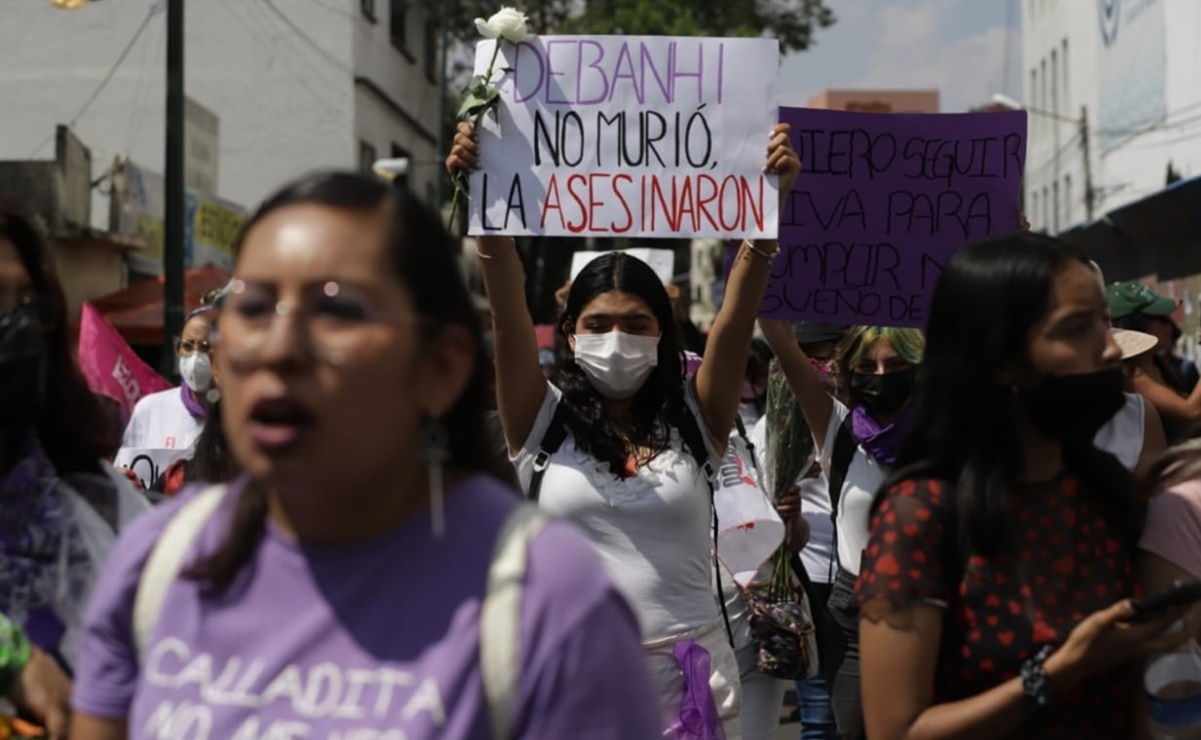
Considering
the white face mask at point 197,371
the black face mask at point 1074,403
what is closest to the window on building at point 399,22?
the white face mask at point 197,371

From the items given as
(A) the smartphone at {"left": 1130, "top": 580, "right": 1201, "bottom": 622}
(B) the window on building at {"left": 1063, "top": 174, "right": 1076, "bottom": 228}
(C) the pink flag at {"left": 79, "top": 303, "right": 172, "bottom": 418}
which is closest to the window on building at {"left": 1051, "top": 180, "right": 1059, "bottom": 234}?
(B) the window on building at {"left": 1063, "top": 174, "right": 1076, "bottom": 228}

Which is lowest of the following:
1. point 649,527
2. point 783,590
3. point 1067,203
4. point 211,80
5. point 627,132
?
point 783,590

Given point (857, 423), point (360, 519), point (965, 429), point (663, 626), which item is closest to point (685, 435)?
point (663, 626)

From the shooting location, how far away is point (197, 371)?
6672mm

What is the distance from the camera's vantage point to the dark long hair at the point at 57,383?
9.94 ft

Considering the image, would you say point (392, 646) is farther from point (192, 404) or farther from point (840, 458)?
point (192, 404)

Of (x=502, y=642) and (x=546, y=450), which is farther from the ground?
(x=546, y=450)

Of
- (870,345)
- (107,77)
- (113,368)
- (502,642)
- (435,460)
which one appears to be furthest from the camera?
(107,77)

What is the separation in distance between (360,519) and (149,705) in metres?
0.33

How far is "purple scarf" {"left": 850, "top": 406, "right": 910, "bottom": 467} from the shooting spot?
543 centimetres

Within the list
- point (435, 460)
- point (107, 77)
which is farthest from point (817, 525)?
point (107, 77)

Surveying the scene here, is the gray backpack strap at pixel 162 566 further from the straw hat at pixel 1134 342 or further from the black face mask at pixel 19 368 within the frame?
the straw hat at pixel 1134 342

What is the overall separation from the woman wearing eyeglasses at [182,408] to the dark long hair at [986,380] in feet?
13.3

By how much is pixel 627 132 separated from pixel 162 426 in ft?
7.24
